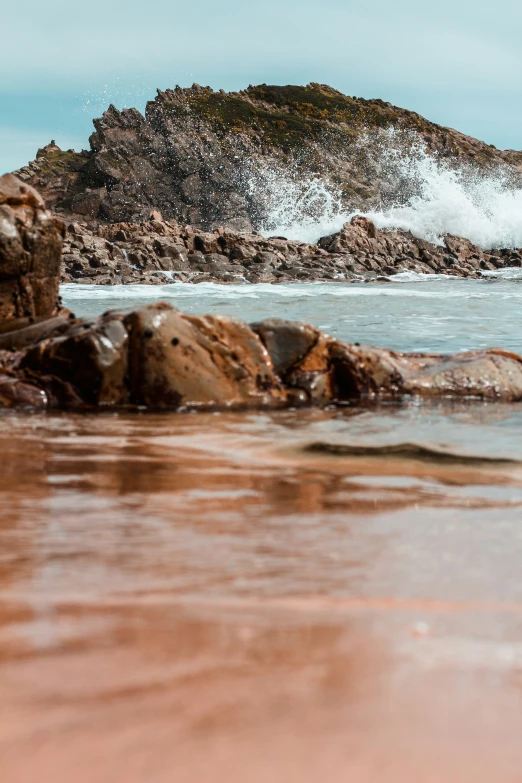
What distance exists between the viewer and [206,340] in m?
6.74

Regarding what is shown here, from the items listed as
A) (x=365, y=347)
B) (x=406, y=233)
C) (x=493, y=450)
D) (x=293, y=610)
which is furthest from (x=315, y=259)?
(x=293, y=610)

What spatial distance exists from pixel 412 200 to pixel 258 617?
5964 centimetres

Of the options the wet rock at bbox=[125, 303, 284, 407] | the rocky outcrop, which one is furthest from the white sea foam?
the wet rock at bbox=[125, 303, 284, 407]

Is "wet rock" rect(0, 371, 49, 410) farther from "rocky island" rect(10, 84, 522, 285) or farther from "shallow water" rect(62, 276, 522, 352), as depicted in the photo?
"rocky island" rect(10, 84, 522, 285)

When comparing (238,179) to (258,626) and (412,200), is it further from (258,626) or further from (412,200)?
(258,626)

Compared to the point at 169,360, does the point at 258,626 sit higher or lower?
lower

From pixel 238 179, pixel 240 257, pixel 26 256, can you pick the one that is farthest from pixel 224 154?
pixel 26 256

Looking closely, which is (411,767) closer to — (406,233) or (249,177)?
(406,233)

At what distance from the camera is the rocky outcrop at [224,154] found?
70.1 m

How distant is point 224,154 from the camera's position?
249 feet

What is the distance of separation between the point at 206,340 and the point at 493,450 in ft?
8.86

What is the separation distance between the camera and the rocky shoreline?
255 inches

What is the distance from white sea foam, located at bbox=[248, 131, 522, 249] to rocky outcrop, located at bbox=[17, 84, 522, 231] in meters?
0.70

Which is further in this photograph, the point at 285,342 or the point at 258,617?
the point at 285,342
